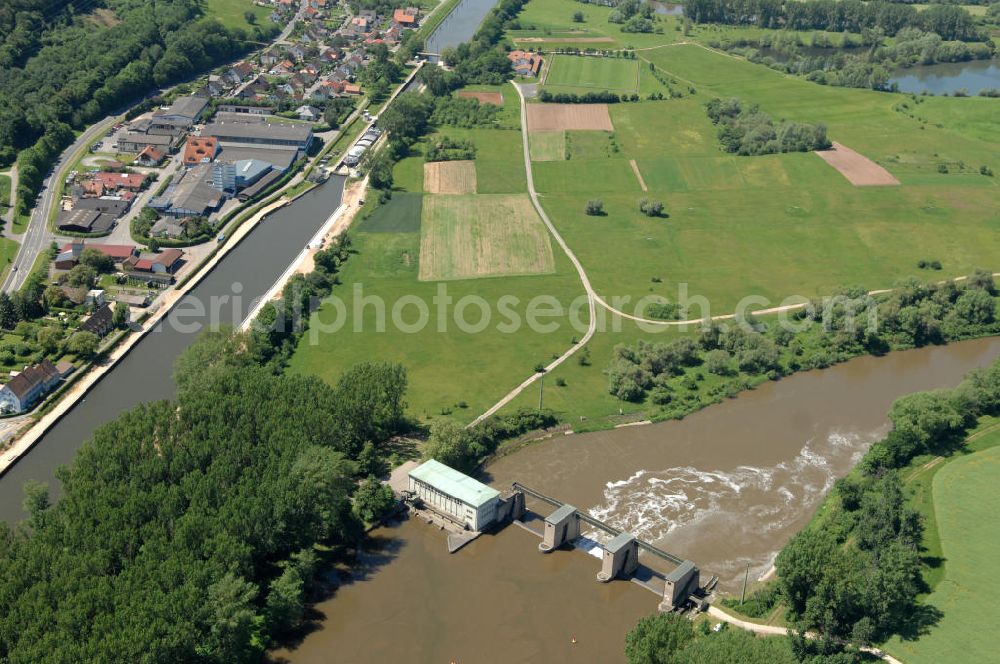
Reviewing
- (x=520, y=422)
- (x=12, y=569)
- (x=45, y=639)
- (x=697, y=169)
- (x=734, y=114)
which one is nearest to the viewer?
(x=45, y=639)

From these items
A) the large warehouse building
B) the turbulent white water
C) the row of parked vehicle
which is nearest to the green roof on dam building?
the large warehouse building

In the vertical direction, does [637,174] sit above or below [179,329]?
above

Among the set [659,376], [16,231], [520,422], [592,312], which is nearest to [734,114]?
[592,312]

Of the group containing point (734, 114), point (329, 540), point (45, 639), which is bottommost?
point (329, 540)

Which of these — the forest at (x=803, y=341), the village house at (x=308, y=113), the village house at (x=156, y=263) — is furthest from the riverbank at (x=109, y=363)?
the forest at (x=803, y=341)

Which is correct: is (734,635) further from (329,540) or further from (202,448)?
(202,448)

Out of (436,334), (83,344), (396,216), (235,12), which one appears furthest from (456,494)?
(235,12)

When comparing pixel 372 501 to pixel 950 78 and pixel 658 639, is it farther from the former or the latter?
pixel 950 78

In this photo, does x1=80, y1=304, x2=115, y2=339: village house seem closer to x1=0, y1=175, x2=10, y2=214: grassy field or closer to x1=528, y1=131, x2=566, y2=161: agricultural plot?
x1=0, y1=175, x2=10, y2=214: grassy field
